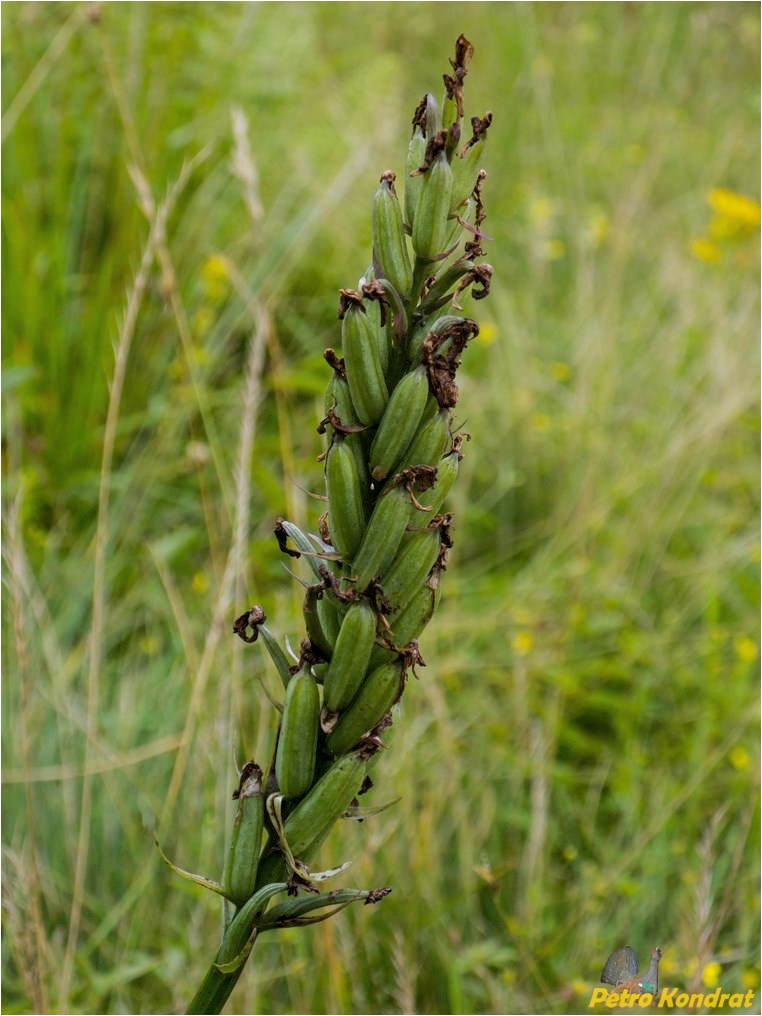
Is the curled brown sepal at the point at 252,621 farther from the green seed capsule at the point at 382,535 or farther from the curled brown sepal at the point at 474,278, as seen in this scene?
the curled brown sepal at the point at 474,278

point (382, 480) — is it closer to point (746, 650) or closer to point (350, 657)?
point (350, 657)

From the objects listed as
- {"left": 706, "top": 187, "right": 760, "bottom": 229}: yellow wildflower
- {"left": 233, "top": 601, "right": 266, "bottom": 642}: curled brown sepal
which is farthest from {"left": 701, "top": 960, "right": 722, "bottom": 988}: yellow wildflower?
{"left": 706, "top": 187, "right": 760, "bottom": 229}: yellow wildflower

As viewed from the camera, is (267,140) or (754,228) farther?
(267,140)

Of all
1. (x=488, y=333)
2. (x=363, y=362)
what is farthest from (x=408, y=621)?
(x=488, y=333)

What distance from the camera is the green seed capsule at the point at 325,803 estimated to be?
3.36ft

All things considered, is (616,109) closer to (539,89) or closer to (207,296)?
(539,89)

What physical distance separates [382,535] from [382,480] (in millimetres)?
57

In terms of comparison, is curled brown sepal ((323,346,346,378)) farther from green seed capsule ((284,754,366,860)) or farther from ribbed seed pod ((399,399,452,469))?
green seed capsule ((284,754,366,860))

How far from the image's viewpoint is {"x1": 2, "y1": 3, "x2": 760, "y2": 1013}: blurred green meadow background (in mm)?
2379

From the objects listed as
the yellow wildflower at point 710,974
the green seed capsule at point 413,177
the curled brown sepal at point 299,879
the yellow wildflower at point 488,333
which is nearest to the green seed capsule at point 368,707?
the curled brown sepal at point 299,879

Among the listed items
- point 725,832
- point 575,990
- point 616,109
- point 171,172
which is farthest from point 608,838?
point 616,109

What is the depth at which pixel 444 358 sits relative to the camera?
1.00 m

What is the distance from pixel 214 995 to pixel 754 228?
4490 millimetres

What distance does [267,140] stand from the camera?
17.3 feet
